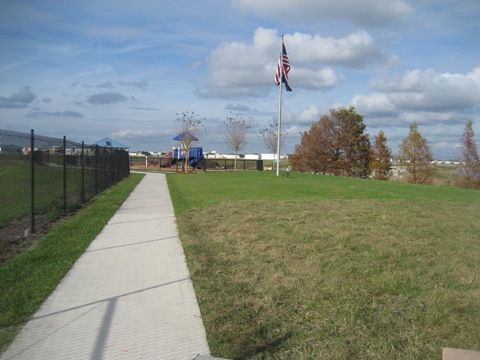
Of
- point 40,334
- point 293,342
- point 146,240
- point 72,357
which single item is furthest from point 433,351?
point 146,240

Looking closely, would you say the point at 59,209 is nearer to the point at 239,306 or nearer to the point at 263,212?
the point at 263,212

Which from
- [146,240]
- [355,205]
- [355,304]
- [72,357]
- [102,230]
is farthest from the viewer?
[355,205]

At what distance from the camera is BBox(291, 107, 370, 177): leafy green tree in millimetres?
47906

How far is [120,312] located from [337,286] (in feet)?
8.27

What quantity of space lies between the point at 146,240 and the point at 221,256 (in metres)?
2.20

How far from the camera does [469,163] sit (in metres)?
39.1

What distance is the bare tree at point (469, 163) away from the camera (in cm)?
3755

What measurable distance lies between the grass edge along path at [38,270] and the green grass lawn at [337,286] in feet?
5.80

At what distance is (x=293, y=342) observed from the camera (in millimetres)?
4148

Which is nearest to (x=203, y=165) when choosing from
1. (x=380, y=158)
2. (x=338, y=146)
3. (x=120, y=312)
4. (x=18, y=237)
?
(x=338, y=146)

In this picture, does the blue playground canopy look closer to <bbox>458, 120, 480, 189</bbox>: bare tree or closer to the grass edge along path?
<bbox>458, 120, 480, 189</bbox>: bare tree

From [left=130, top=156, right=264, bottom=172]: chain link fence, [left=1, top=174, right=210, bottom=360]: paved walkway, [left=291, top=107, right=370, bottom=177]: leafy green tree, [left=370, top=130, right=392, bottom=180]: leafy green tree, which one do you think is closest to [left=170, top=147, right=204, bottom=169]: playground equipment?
[left=130, top=156, right=264, bottom=172]: chain link fence

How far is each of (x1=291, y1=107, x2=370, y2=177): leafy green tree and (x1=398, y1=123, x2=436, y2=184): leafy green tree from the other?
4.69 m

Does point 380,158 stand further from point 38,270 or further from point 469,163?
point 38,270
